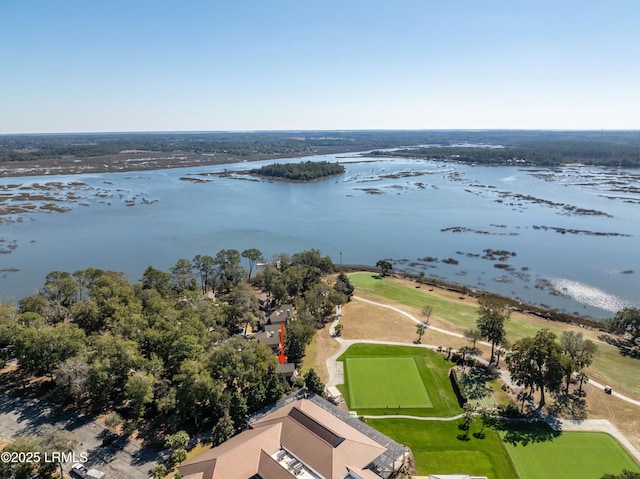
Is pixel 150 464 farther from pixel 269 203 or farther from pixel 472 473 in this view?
pixel 269 203

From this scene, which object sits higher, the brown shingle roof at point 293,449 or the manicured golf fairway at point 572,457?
the brown shingle roof at point 293,449

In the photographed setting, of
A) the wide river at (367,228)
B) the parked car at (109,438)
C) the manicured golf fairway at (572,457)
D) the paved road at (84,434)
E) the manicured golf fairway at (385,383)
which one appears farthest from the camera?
the wide river at (367,228)

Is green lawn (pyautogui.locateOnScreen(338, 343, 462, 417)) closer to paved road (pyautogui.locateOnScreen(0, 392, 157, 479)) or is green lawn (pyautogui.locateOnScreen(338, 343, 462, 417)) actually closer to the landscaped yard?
the landscaped yard

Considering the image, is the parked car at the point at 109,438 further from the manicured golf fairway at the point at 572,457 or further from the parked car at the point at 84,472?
the manicured golf fairway at the point at 572,457

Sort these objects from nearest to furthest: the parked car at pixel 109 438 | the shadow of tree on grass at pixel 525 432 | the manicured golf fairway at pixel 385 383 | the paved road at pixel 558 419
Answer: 1. the parked car at pixel 109 438
2. the shadow of tree on grass at pixel 525 432
3. the paved road at pixel 558 419
4. the manicured golf fairway at pixel 385 383

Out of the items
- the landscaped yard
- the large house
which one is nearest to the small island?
the landscaped yard

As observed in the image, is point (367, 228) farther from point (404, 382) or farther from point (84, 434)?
point (84, 434)

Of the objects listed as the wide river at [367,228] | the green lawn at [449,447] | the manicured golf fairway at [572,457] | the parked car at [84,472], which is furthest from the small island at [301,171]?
the parked car at [84,472]
